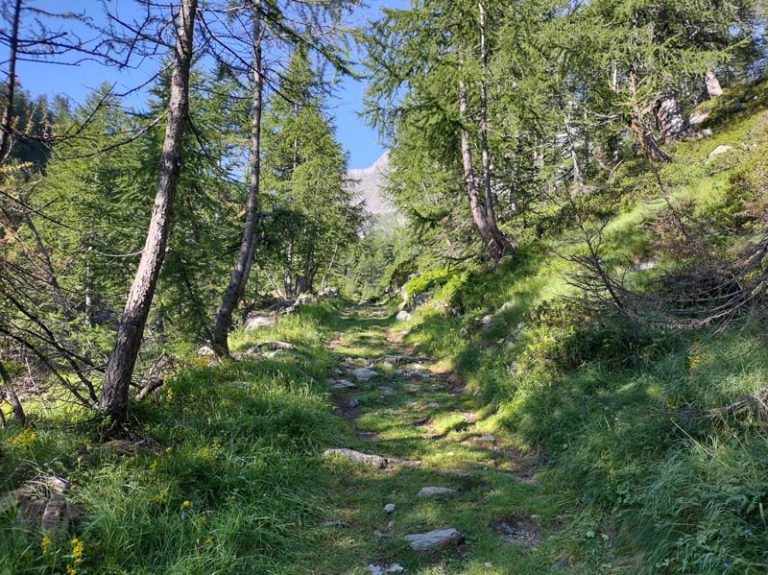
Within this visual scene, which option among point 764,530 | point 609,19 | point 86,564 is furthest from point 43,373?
point 609,19

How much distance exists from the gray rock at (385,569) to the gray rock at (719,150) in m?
13.2

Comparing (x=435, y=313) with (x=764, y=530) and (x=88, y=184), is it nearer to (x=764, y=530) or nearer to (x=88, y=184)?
(x=764, y=530)

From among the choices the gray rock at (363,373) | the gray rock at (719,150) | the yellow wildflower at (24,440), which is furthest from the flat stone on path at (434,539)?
the gray rock at (719,150)

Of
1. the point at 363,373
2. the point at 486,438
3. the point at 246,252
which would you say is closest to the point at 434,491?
the point at 486,438

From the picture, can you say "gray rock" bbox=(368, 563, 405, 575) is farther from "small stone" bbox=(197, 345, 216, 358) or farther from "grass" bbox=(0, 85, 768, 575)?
"small stone" bbox=(197, 345, 216, 358)

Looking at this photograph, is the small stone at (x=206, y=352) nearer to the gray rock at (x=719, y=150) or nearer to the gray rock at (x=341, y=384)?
the gray rock at (x=341, y=384)

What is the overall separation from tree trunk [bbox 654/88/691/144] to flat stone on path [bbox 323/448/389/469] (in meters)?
18.6

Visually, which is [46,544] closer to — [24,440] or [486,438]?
[24,440]

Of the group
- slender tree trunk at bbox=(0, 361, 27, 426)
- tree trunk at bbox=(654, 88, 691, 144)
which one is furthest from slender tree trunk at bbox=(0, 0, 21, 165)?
tree trunk at bbox=(654, 88, 691, 144)

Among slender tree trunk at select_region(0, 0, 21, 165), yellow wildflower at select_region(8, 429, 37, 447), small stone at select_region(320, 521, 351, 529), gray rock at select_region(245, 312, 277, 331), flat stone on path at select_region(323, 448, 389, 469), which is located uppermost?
slender tree trunk at select_region(0, 0, 21, 165)

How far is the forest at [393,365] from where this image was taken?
342cm

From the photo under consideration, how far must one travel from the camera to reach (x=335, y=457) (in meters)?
5.52

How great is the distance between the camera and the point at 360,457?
219 inches

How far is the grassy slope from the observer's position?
2.99 m
